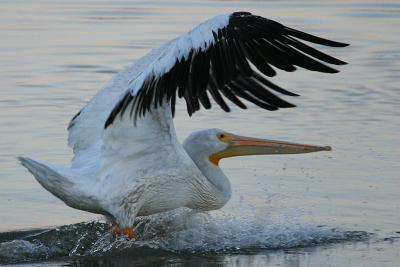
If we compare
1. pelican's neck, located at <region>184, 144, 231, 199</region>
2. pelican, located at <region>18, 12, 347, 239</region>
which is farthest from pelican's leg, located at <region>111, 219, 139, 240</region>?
pelican's neck, located at <region>184, 144, 231, 199</region>

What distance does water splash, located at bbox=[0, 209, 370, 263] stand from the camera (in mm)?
8406

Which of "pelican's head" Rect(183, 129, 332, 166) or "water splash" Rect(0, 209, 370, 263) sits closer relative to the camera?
"water splash" Rect(0, 209, 370, 263)

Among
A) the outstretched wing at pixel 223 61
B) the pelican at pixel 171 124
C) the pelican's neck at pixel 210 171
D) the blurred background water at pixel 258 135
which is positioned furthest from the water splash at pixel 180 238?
the outstretched wing at pixel 223 61

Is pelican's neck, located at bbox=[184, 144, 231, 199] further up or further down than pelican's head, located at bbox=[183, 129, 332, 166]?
further down

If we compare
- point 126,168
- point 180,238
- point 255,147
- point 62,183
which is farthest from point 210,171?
point 62,183

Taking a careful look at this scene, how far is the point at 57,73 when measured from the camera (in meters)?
13.7

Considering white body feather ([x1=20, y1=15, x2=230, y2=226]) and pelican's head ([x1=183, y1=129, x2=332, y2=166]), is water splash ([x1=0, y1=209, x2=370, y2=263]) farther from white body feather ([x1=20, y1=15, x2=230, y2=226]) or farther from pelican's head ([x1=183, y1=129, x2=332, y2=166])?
pelican's head ([x1=183, y1=129, x2=332, y2=166])

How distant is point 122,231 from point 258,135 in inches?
111

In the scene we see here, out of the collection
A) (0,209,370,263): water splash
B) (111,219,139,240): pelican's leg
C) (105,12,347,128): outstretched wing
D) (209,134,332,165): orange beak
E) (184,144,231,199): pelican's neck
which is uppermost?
(105,12,347,128): outstretched wing

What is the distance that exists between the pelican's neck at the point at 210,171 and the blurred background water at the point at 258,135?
0.31m

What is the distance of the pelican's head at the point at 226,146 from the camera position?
886 cm

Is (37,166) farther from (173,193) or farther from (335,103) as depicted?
(335,103)

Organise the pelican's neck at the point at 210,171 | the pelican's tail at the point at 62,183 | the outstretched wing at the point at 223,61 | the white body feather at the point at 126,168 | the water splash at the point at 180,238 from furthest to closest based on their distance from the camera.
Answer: the pelican's neck at the point at 210,171 < the water splash at the point at 180,238 < the white body feather at the point at 126,168 < the pelican's tail at the point at 62,183 < the outstretched wing at the point at 223,61

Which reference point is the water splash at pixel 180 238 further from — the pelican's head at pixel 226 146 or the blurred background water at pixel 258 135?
the pelican's head at pixel 226 146
